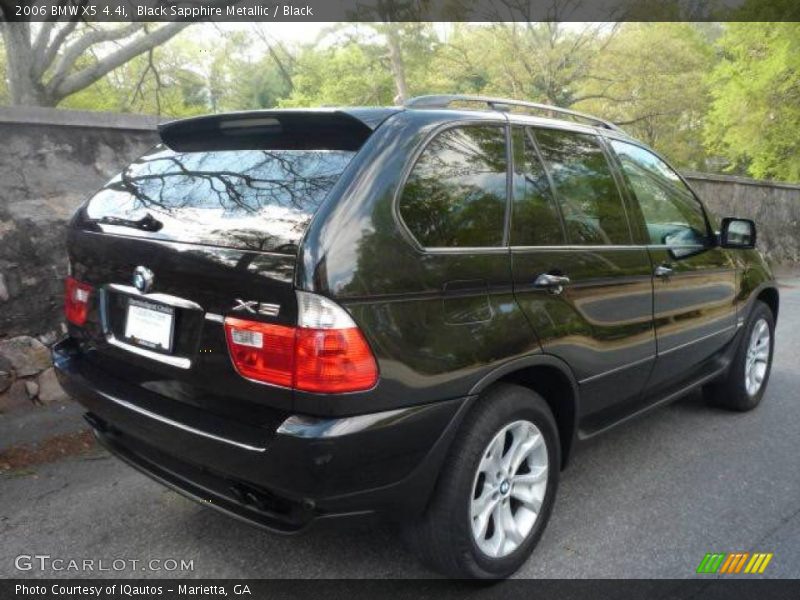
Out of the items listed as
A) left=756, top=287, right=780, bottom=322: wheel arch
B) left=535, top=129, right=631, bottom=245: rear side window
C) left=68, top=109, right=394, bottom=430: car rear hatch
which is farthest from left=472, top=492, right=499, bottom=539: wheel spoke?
left=756, top=287, right=780, bottom=322: wheel arch

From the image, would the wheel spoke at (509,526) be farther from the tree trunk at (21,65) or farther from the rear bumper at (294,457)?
the tree trunk at (21,65)

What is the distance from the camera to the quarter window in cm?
336

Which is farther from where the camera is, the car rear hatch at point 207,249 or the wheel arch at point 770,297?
the wheel arch at point 770,297

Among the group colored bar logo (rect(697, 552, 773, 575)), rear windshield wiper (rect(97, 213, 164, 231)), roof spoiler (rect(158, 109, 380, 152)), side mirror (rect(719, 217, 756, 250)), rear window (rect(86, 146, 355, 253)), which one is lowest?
colored bar logo (rect(697, 552, 773, 575))

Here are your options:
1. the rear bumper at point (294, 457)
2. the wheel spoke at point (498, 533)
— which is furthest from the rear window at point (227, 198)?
the wheel spoke at point (498, 533)

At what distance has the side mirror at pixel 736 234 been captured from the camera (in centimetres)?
382

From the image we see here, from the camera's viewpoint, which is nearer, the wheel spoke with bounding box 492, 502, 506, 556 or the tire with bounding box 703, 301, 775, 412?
the wheel spoke with bounding box 492, 502, 506, 556

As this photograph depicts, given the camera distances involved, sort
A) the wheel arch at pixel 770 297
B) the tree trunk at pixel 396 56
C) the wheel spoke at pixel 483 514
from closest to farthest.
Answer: the wheel spoke at pixel 483 514 → the wheel arch at pixel 770 297 → the tree trunk at pixel 396 56

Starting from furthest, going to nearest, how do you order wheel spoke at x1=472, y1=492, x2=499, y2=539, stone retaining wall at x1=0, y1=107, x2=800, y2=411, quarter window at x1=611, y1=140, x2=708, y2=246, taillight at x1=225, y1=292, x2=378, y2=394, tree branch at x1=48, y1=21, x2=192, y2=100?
1. tree branch at x1=48, y1=21, x2=192, y2=100
2. stone retaining wall at x1=0, y1=107, x2=800, y2=411
3. quarter window at x1=611, y1=140, x2=708, y2=246
4. wheel spoke at x1=472, y1=492, x2=499, y2=539
5. taillight at x1=225, y1=292, x2=378, y2=394

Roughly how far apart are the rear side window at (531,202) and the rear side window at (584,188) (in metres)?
0.08

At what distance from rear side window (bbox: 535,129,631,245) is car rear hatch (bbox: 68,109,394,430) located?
0.93 meters

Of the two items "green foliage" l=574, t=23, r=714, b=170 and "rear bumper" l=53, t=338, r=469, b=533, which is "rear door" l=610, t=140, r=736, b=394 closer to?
"rear bumper" l=53, t=338, r=469, b=533

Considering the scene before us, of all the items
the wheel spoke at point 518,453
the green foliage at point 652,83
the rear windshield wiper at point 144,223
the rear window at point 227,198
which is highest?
the green foliage at point 652,83

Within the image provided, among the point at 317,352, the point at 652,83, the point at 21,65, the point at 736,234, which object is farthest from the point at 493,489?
the point at 652,83
